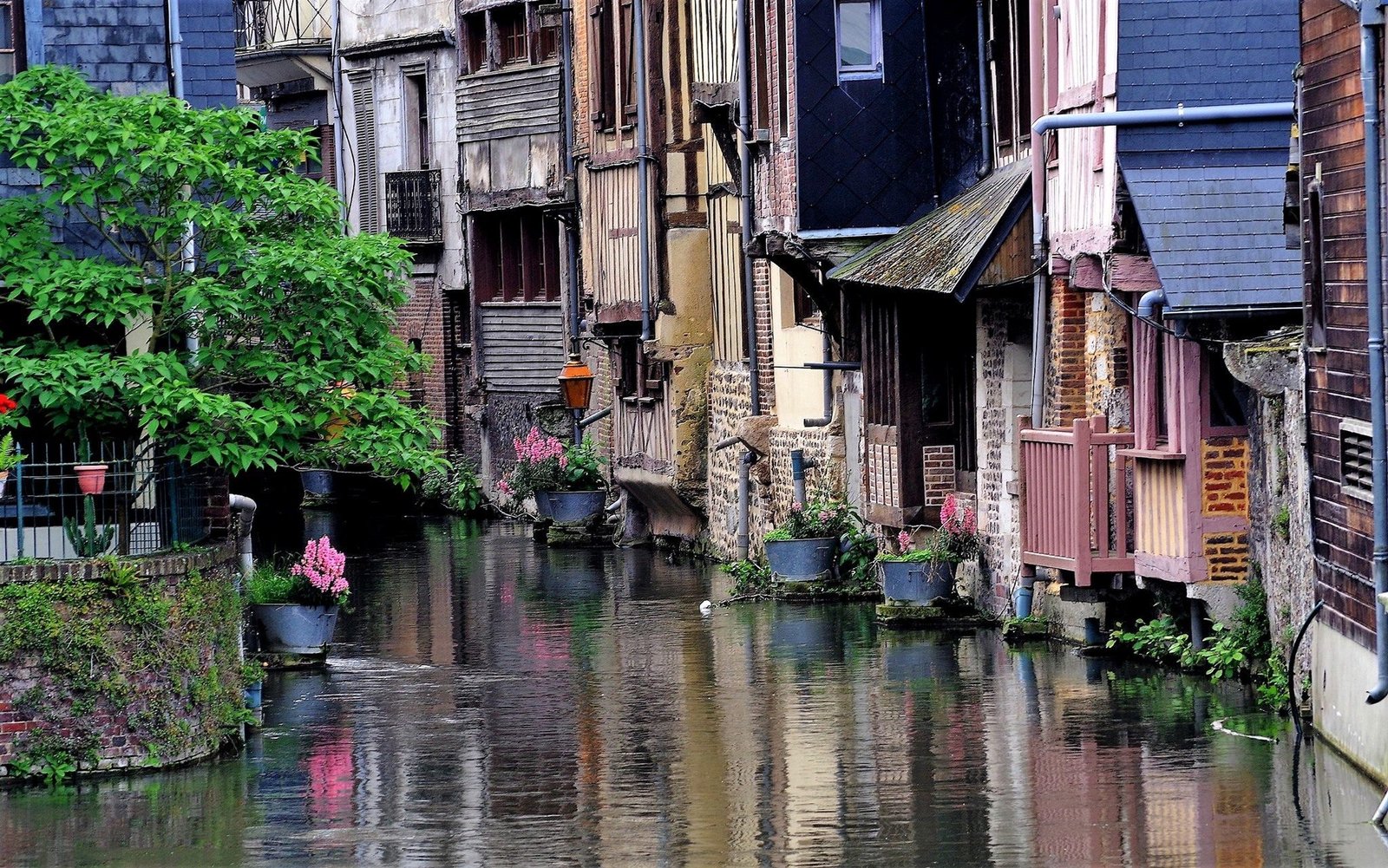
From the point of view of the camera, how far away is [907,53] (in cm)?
2483

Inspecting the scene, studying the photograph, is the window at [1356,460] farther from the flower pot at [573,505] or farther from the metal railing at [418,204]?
the metal railing at [418,204]

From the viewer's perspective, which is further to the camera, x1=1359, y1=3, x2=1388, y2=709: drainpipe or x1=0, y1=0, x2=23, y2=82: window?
x1=0, y1=0, x2=23, y2=82: window

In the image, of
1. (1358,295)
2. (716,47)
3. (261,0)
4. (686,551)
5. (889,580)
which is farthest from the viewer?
(261,0)

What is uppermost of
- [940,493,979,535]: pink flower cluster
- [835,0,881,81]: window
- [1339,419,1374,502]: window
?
[835,0,881,81]: window

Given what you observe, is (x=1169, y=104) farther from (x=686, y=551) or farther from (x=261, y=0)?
(x=261, y=0)

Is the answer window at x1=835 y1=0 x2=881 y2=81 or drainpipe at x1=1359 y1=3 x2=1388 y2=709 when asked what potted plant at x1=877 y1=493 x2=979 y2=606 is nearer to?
window at x1=835 y1=0 x2=881 y2=81

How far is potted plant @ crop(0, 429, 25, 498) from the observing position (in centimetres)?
1554

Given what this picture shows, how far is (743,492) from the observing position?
100ft

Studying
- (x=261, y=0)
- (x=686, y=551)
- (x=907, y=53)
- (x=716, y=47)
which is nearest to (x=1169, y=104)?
(x=907, y=53)

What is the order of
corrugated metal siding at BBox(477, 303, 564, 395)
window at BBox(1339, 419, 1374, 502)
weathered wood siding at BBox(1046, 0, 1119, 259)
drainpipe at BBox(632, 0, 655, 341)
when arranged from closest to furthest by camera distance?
window at BBox(1339, 419, 1374, 502) → weathered wood siding at BBox(1046, 0, 1119, 259) → drainpipe at BBox(632, 0, 655, 341) → corrugated metal siding at BBox(477, 303, 564, 395)

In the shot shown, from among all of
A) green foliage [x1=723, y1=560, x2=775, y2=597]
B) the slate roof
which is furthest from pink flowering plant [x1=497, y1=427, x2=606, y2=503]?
the slate roof

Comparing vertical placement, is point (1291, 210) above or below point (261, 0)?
below

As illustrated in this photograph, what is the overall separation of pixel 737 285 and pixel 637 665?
10.3 metres

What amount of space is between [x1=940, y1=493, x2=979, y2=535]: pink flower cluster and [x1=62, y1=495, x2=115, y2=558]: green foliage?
32.2ft
